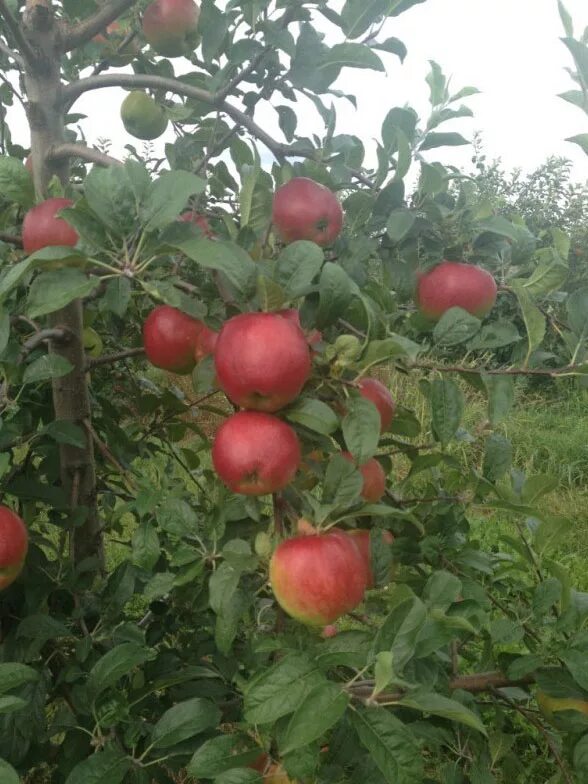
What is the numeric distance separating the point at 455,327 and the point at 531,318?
0.29 ft

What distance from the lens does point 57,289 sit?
72 cm

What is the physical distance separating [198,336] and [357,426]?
10.3 inches

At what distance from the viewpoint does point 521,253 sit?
0.94 m

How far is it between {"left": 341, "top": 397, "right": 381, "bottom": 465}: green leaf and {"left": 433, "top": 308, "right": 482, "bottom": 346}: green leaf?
5.7 inches

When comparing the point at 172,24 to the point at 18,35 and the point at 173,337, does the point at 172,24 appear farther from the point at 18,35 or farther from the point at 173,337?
the point at 173,337

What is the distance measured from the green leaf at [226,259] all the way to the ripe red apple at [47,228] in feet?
0.71

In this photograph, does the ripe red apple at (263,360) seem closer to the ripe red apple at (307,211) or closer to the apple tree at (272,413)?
the apple tree at (272,413)

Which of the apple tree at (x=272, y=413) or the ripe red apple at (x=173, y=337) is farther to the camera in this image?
the ripe red apple at (x=173, y=337)

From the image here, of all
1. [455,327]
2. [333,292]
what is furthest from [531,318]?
[333,292]

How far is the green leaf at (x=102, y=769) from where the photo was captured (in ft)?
2.83

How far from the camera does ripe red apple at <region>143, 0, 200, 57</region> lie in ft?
3.90

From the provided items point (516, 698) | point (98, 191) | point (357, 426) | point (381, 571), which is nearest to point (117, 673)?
point (381, 571)

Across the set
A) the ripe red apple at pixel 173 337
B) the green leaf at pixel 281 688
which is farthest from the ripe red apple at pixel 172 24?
the green leaf at pixel 281 688

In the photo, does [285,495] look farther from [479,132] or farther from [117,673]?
[479,132]
